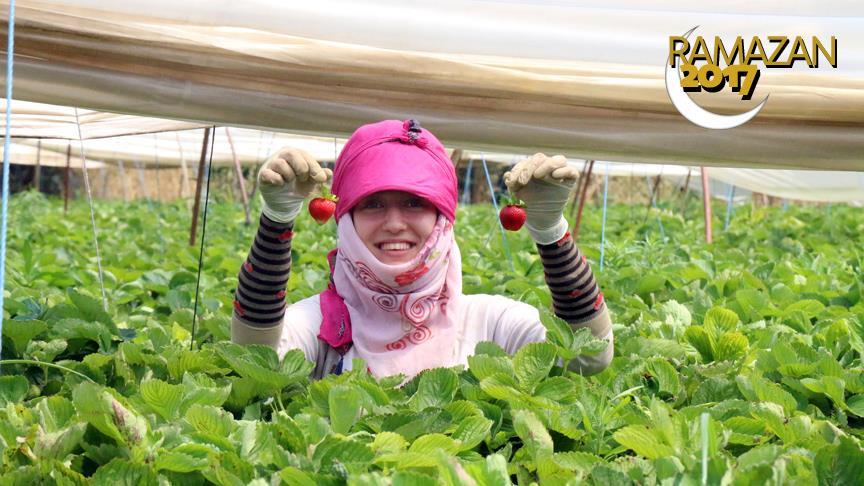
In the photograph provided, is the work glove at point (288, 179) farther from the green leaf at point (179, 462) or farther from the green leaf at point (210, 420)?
the green leaf at point (179, 462)

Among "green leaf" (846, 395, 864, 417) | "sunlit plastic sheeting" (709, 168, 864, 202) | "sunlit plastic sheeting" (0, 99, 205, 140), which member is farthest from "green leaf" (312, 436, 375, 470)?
"sunlit plastic sheeting" (709, 168, 864, 202)

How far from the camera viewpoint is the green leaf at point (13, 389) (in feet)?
5.16

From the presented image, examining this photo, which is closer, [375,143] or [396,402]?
[396,402]

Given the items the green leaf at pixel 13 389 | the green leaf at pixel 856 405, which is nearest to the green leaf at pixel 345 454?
the green leaf at pixel 13 389

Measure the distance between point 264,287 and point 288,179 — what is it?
1.03ft

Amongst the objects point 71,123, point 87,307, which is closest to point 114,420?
point 87,307

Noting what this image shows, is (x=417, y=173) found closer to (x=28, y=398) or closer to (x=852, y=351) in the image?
(x=28, y=398)

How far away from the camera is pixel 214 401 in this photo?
1.44 m

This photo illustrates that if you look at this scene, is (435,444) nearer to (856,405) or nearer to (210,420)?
(210,420)

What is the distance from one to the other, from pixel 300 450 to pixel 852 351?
1.39 meters

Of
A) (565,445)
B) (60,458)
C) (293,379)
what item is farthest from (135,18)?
(565,445)

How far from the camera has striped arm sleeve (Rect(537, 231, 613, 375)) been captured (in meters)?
1.91

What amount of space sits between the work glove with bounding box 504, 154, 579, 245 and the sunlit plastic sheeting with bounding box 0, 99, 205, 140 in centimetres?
170

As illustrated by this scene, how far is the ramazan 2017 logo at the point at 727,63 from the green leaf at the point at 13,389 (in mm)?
1263
